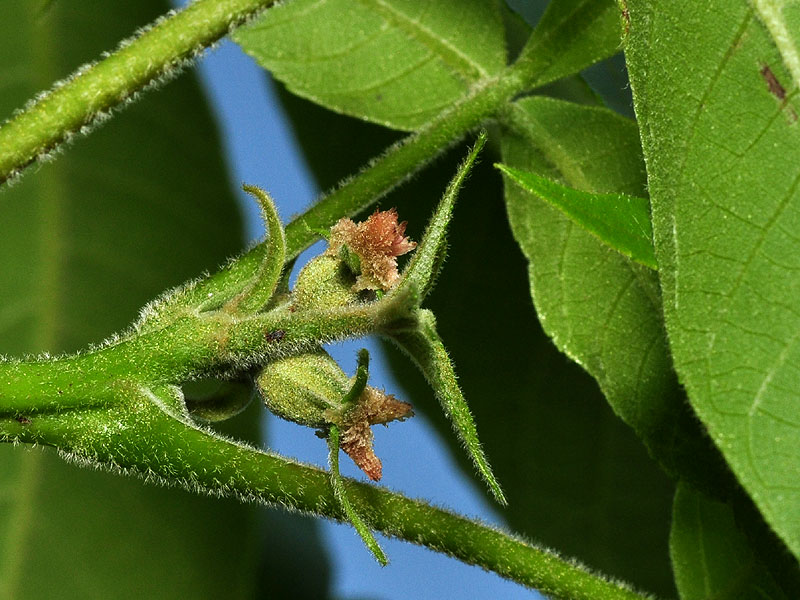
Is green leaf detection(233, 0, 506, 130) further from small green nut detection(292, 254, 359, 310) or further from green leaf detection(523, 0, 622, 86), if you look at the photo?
small green nut detection(292, 254, 359, 310)

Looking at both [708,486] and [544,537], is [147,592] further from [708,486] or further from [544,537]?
[708,486]

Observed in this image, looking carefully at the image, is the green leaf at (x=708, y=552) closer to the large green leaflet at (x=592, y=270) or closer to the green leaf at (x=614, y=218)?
the large green leaflet at (x=592, y=270)

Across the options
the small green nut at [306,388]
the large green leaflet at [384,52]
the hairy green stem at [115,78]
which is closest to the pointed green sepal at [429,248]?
the small green nut at [306,388]

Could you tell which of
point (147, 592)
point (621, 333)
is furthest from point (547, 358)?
point (147, 592)

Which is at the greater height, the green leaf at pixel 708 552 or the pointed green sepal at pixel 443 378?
the pointed green sepal at pixel 443 378

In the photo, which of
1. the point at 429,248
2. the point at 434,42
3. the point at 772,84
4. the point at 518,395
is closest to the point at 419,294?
the point at 429,248
